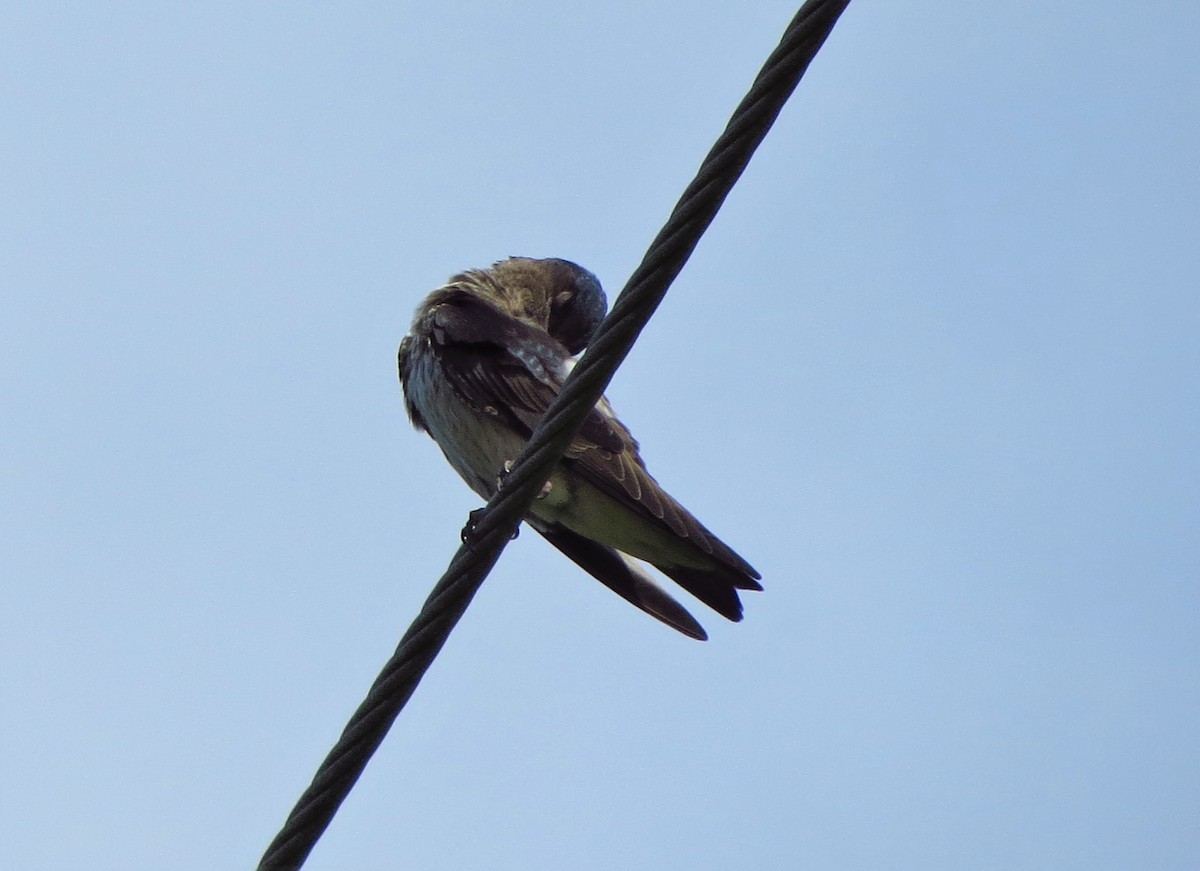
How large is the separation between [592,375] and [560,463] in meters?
2.55

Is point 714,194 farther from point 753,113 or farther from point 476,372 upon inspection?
point 476,372

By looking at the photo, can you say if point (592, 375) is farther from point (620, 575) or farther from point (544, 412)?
point (620, 575)

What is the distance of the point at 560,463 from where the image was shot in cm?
557

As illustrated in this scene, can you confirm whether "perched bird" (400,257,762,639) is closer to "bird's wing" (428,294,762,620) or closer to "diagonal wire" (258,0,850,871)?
"bird's wing" (428,294,762,620)

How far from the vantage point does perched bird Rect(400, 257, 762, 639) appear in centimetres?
538

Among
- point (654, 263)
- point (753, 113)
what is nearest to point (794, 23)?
point (753, 113)

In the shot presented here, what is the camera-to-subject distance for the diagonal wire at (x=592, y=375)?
2793mm

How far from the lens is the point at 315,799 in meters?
2.87

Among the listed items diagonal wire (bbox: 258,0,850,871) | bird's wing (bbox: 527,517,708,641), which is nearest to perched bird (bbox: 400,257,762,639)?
bird's wing (bbox: 527,517,708,641)

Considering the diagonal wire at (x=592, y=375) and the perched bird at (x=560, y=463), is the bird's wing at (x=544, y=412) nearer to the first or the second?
the perched bird at (x=560, y=463)

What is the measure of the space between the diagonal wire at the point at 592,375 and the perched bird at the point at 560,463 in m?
2.03

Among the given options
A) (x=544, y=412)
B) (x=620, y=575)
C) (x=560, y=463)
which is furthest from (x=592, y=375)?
(x=620, y=575)

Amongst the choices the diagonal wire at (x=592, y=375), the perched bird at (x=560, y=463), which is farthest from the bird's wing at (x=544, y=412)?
the diagonal wire at (x=592, y=375)

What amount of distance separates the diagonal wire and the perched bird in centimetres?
203
